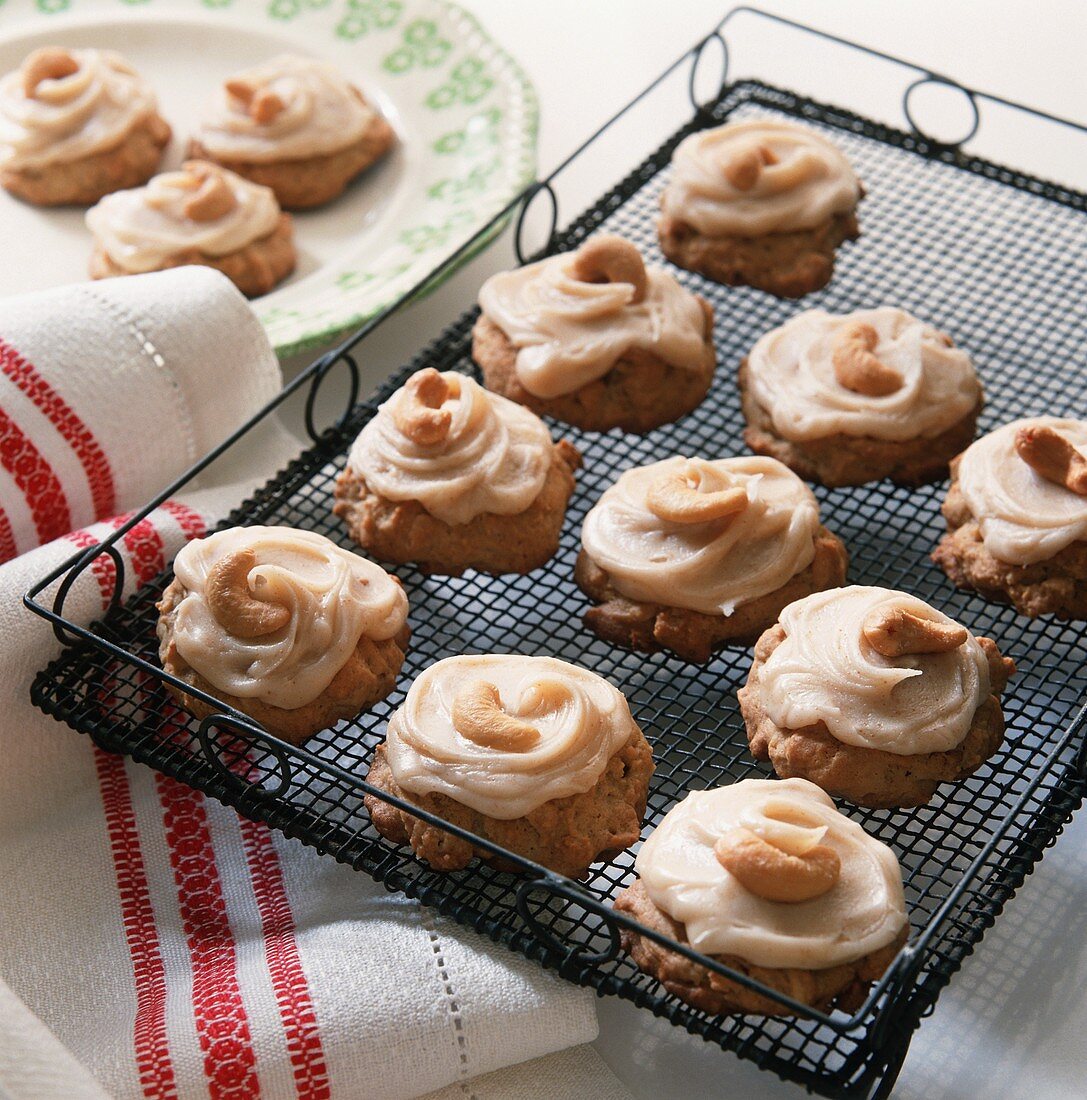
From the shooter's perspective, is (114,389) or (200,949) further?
(114,389)

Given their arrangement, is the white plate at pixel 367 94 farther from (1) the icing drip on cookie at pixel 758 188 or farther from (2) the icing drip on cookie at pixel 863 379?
(2) the icing drip on cookie at pixel 863 379

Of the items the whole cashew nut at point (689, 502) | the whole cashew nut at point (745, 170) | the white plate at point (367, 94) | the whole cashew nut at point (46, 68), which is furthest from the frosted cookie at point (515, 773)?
the whole cashew nut at point (46, 68)

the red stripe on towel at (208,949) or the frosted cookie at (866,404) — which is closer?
the red stripe on towel at (208,949)

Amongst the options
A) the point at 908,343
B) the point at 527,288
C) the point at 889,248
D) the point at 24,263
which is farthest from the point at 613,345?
the point at 24,263

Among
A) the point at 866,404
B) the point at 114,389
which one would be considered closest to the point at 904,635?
the point at 866,404

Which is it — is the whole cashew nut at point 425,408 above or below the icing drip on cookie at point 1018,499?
above

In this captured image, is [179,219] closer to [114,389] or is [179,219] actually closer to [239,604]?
[114,389]
